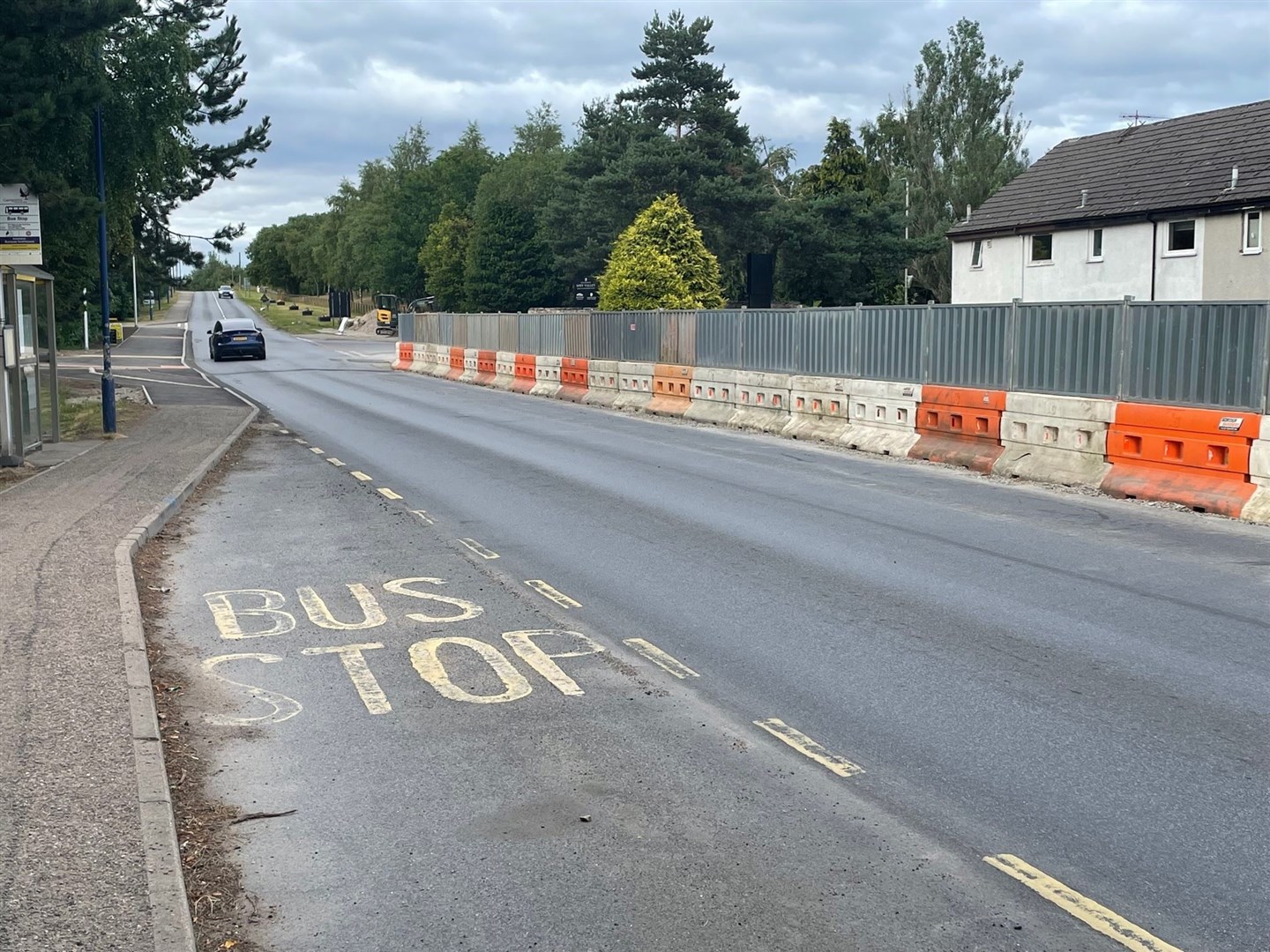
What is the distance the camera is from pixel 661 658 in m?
7.54

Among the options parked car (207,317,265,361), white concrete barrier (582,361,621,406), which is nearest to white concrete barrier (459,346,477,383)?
white concrete barrier (582,361,621,406)

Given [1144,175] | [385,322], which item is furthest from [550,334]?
[385,322]

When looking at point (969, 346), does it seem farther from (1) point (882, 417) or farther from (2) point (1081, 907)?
(2) point (1081, 907)

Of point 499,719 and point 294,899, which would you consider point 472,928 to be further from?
point 499,719

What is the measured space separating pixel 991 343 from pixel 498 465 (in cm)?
676

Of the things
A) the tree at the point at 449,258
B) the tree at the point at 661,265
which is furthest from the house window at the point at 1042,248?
the tree at the point at 449,258

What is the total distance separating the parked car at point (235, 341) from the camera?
5472 cm

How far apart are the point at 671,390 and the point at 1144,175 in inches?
917

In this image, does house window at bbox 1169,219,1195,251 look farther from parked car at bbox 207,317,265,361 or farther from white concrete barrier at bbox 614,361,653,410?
parked car at bbox 207,317,265,361

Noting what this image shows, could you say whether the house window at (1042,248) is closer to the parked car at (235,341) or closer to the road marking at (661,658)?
the parked car at (235,341)

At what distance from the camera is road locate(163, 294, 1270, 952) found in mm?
4395

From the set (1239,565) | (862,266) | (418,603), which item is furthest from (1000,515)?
(862,266)

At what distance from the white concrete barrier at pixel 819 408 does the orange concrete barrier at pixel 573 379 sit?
9920 millimetres

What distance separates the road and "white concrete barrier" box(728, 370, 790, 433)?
8.20 metres
